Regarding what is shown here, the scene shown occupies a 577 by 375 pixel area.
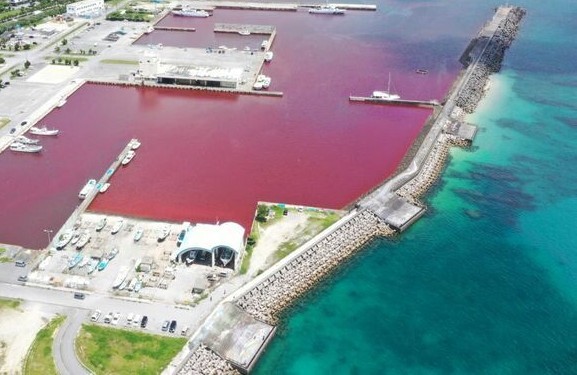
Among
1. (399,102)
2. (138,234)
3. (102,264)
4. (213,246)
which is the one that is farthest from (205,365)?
(399,102)

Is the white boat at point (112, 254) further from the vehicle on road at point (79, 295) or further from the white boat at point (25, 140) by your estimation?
the white boat at point (25, 140)

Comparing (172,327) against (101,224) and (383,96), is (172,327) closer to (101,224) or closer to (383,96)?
(101,224)

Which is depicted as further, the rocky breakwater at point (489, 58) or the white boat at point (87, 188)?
the rocky breakwater at point (489, 58)

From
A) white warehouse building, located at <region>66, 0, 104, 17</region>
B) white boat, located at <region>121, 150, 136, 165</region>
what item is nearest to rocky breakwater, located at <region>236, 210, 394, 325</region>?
white boat, located at <region>121, 150, 136, 165</region>

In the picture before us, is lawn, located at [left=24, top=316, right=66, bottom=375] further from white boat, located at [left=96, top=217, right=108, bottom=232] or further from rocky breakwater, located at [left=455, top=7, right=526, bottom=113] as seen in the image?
rocky breakwater, located at [left=455, top=7, right=526, bottom=113]

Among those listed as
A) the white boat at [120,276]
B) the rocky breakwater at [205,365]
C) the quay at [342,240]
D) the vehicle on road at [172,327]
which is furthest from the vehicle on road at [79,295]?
the rocky breakwater at [205,365]

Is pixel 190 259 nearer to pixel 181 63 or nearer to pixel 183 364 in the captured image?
Result: pixel 183 364
